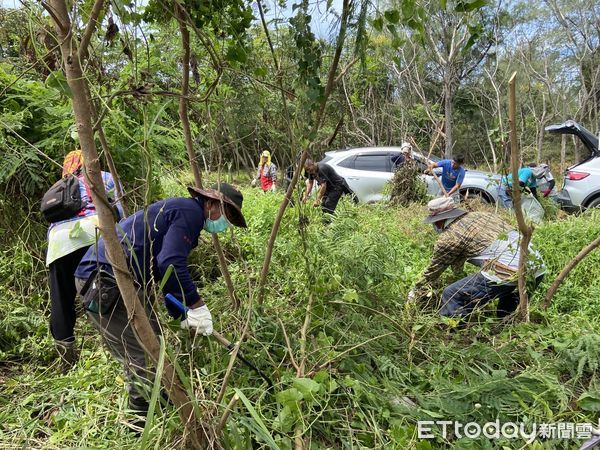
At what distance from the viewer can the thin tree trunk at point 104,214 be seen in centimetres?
122

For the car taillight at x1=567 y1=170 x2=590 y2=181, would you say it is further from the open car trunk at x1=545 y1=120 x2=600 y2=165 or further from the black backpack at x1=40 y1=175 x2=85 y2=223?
the black backpack at x1=40 y1=175 x2=85 y2=223

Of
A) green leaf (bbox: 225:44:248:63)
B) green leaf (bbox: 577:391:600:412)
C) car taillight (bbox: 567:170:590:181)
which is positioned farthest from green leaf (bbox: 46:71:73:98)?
car taillight (bbox: 567:170:590:181)

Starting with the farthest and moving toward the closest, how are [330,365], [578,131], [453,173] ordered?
[453,173], [578,131], [330,365]

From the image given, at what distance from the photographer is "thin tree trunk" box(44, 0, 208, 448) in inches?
48.1

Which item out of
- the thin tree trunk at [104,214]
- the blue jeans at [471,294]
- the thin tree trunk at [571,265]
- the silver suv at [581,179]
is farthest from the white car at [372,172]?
the thin tree trunk at [104,214]

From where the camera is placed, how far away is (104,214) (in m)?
1.35

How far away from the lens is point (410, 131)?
1978 cm

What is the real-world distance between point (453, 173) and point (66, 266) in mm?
6071

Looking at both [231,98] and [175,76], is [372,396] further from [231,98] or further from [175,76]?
[175,76]

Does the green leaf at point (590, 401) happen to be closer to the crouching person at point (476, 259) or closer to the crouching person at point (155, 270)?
the crouching person at point (476, 259)

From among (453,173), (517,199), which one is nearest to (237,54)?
(517,199)

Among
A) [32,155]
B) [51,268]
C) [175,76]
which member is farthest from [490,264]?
[32,155]

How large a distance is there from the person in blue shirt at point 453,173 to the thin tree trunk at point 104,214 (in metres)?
6.18

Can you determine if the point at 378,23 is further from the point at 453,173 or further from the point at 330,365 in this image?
the point at 453,173
